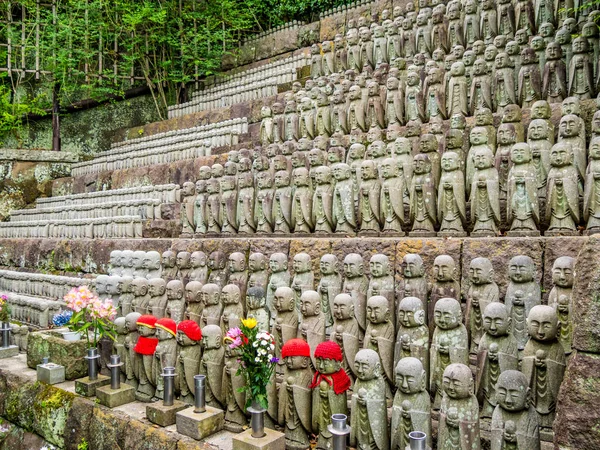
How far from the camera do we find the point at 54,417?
17.7 feet

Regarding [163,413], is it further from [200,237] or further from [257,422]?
[200,237]

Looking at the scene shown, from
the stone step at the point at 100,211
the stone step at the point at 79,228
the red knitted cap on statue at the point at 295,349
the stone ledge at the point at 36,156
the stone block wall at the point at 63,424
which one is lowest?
the stone block wall at the point at 63,424

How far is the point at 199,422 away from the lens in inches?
167

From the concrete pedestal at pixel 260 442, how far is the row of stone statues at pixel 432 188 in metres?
2.93

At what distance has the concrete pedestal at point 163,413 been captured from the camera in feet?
14.9

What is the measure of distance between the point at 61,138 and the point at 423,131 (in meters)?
15.1

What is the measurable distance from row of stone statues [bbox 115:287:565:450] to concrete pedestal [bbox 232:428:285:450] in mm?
206

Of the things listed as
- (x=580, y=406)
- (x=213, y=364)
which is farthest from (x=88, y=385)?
(x=580, y=406)

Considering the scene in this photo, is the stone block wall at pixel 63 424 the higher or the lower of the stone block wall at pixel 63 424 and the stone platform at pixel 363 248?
the lower

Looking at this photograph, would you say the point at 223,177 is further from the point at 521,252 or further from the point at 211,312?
the point at 521,252

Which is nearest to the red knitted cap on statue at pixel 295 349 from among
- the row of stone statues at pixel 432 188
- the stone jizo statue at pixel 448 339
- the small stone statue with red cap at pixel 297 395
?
the small stone statue with red cap at pixel 297 395

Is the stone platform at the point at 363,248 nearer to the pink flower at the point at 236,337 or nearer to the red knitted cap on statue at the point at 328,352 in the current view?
the red knitted cap on statue at the point at 328,352

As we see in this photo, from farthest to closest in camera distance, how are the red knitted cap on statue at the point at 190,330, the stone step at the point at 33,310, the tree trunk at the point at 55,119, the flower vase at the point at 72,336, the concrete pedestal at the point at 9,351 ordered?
the tree trunk at the point at 55,119 < the stone step at the point at 33,310 < the concrete pedestal at the point at 9,351 < the flower vase at the point at 72,336 < the red knitted cap on statue at the point at 190,330

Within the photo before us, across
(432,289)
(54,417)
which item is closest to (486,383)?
(432,289)
